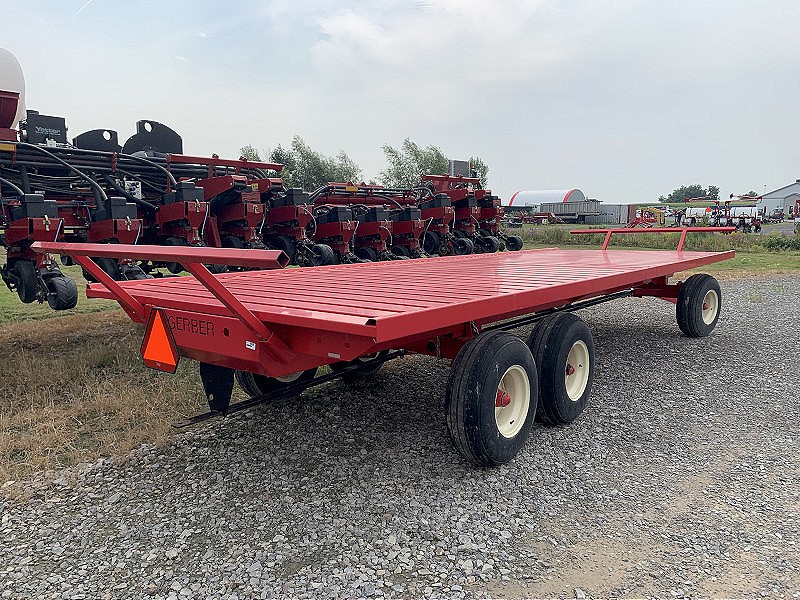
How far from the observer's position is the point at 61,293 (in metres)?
4.79

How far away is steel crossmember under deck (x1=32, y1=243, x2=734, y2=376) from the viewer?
244 centimetres

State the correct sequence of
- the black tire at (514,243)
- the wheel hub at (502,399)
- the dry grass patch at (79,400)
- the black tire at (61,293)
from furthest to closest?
1. the black tire at (514,243)
2. the black tire at (61,293)
3. the dry grass patch at (79,400)
4. the wheel hub at (502,399)

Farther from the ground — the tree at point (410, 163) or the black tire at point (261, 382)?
the tree at point (410, 163)

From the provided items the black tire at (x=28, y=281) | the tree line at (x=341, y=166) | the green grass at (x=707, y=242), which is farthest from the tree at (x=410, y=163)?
the black tire at (x=28, y=281)

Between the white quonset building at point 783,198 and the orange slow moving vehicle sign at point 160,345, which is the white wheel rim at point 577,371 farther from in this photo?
the white quonset building at point 783,198

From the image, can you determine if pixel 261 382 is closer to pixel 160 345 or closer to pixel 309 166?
→ pixel 160 345

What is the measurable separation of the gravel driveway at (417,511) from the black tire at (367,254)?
17.3 feet

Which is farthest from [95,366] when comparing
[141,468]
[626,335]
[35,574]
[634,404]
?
[626,335]

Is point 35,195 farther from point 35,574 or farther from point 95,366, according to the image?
point 35,574

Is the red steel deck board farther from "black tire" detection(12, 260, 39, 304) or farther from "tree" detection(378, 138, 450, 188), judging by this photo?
"tree" detection(378, 138, 450, 188)

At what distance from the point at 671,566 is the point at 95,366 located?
4.83 meters

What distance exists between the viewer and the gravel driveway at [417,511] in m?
2.33

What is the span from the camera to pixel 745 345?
251 inches

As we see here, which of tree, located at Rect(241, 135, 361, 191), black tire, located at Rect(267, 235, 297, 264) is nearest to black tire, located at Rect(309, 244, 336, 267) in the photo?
black tire, located at Rect(267, 235, 297, 264)
